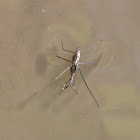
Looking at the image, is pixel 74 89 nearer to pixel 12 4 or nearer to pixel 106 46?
pixel 106 46

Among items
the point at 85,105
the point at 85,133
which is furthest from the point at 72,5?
the point at 85,133

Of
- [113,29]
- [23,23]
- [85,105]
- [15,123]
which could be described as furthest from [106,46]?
[15,123]

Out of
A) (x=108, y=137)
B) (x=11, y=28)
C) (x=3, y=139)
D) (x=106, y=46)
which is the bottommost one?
(x=108, y=137)

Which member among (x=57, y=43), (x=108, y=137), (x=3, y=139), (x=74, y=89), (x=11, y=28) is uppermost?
(x=11, y=28)

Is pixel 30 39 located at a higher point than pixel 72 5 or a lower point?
lower

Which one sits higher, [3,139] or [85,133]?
[3,139]

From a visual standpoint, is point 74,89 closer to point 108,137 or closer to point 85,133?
point 85,133
